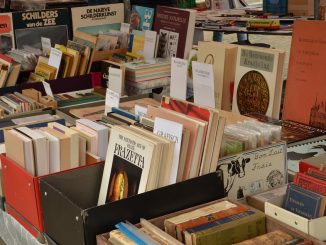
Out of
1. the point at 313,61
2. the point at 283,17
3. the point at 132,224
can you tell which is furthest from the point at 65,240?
the point at 283,17

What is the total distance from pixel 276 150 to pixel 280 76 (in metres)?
0.68

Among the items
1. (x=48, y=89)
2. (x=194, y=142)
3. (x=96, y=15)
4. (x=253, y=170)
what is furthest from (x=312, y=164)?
(x=96, y=15)

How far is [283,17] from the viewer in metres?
5.84

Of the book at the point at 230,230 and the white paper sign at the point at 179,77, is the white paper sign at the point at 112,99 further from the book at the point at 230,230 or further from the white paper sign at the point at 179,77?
the book at the point at 230,230

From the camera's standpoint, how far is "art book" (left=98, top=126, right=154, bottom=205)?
5.81 feet

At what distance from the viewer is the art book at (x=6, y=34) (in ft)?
12.9

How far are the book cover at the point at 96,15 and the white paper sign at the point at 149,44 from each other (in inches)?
20.0

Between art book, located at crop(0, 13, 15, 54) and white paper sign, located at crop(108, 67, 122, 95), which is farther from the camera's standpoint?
art book, located at crop(0, 13, 15, 54)

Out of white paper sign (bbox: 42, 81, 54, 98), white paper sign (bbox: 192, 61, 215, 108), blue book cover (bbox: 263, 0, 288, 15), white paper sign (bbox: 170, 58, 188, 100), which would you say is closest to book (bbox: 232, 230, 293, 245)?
white paper sign (bbox: 192, 61, 215, 108)

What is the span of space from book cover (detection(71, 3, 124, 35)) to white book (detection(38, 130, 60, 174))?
2.32m

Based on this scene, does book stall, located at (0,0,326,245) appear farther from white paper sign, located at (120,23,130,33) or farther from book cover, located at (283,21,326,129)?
white paper sign, located at (120,23,130,33)

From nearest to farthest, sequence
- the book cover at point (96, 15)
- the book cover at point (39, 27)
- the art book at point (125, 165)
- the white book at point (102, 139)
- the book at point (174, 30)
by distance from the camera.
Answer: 1. the art book at point (125, 165)
2. the white book at point (102, 139)
3. the book at point (174, 30)
4. the book cover at point (39, 27)
5. the book cover at point (96, 15)

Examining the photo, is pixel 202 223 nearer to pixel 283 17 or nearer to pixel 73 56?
pixel 73 56

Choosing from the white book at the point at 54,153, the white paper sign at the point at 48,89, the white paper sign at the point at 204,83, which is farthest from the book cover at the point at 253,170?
the white paper sign at the point at 48,89
